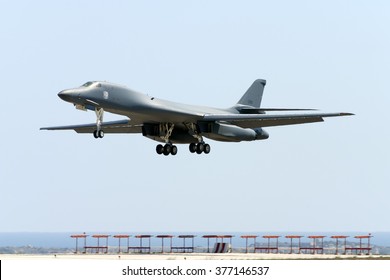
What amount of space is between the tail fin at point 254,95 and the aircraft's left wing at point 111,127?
9161 millimetres

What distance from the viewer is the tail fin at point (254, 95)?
76.4 m

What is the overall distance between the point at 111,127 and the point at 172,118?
7.79 m

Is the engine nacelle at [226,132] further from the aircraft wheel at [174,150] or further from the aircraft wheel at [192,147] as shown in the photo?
the aircraft wheel at [174,150]

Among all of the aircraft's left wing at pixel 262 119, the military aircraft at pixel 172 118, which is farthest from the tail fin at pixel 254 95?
the aircraft's left wing at pixel 262 119

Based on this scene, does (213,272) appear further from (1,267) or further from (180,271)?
(1,267)

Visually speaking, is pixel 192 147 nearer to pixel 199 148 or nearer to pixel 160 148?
pixel 199 148

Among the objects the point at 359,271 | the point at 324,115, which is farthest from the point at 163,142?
the point at 359,271

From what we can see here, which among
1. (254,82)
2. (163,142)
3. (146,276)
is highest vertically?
(254,82)

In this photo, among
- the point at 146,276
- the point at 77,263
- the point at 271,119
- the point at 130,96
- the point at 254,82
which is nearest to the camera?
the point at 146,276

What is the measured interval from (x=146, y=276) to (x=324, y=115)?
2063 centimetres

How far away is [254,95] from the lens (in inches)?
3063

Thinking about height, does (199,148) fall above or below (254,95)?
below

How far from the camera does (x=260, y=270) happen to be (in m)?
48.0

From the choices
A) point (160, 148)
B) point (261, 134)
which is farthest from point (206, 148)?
point (261, 134)
